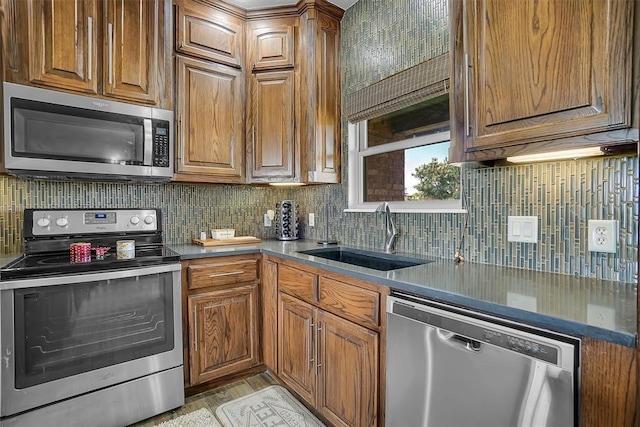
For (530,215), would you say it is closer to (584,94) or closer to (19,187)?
(584,94)

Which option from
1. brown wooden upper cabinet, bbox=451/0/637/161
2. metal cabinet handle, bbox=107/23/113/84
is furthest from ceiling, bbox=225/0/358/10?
brown wooden upper cabinet, bbox=451/0/637/161

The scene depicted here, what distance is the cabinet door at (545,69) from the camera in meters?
0.88

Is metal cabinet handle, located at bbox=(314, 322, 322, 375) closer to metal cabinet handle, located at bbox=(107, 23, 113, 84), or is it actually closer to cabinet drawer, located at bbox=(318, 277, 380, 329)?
cabinet drawer, located at bbox=(318, 277, 380, 329)

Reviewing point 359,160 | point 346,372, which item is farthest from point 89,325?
point 359,160

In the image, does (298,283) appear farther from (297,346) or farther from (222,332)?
(222,332)

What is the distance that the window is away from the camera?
1.84m

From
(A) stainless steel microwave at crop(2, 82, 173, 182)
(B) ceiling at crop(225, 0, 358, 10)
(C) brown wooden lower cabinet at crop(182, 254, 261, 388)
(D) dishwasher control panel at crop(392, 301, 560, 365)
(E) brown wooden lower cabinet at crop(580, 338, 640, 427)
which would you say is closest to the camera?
(E) brown wooden lower cabinet at crop(580, 338, 640, 427)

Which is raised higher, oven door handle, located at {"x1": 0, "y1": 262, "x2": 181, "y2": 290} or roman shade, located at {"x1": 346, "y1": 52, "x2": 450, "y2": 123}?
roman shade, located at {"x1": 346, "y1": 52, "x2": 450, "y2": 123}

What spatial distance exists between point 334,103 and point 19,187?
203 centimetres

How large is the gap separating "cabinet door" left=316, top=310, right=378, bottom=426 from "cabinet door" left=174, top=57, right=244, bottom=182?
1.26 m

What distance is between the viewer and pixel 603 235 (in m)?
1.19

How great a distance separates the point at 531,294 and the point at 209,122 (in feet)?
6.78

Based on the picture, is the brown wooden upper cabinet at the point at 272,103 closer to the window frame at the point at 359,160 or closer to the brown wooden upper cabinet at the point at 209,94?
the brown wooden upper cabinet at the point at 209,94

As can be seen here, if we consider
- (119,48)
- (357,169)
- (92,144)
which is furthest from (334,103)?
(92,144)
